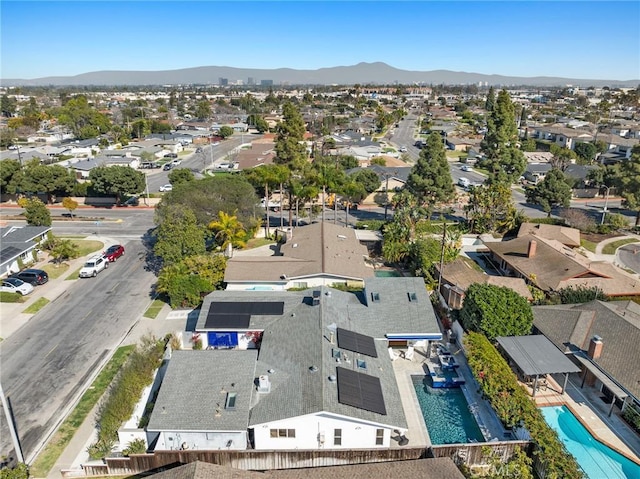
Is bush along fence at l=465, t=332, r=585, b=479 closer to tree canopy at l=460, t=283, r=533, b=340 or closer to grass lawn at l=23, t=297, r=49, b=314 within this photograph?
tree canopy at l=460, t=283, r=533, b=340

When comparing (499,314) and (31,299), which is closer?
(499,314)

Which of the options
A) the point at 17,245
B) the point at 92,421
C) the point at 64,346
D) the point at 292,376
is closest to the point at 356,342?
the point at 292,376

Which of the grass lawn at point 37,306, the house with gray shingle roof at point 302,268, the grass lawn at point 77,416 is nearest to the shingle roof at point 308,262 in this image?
the house with gray shingle roof at point 302,268

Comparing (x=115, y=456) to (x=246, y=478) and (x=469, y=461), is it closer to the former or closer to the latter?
(x=246, y=478)

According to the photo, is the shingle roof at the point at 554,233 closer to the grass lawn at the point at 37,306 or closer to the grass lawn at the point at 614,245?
the grass lawn at the point at 614,245

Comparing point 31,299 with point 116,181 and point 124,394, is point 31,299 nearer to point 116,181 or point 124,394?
point 124,394
